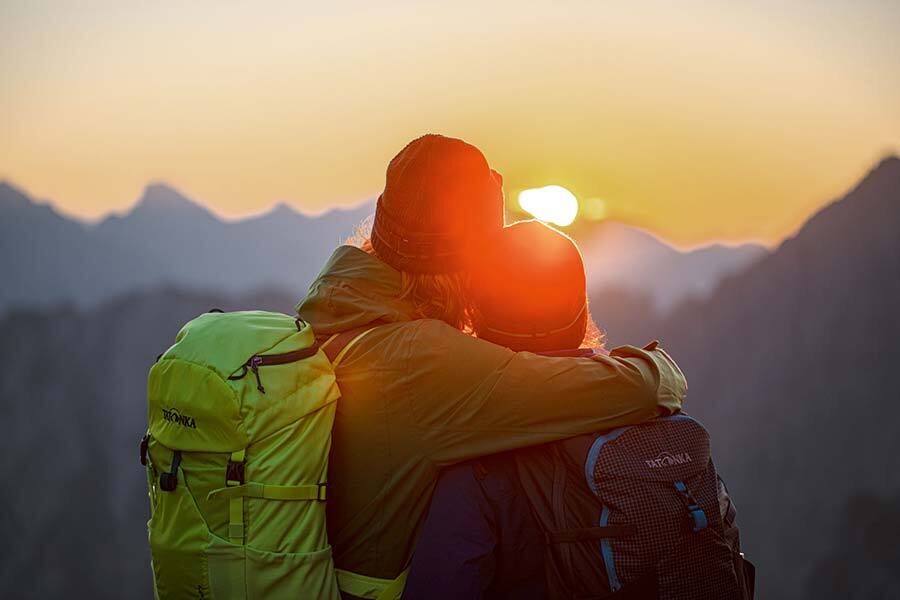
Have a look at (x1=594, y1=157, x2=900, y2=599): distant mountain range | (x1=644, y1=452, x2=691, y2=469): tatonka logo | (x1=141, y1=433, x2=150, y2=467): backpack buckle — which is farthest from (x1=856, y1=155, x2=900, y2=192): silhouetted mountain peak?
(x1=141, y1=433, x2=150, y2=467): backpack buckle

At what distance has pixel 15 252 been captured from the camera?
81.2 feet

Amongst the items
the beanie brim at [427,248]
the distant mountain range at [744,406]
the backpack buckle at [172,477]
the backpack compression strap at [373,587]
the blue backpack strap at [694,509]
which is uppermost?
the beanie brim at [427,248]

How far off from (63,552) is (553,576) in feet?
86.3

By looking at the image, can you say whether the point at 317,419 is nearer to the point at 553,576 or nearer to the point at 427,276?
the point at 427,276

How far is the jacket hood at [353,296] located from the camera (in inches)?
89.4

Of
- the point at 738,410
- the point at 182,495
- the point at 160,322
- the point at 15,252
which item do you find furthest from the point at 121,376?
the point at 182,495

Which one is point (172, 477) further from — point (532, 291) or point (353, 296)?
point (532, 291)

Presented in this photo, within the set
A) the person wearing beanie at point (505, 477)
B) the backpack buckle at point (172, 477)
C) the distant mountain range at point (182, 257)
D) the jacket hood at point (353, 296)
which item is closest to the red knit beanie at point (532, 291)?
the person wearing beanie at point (505, 477)

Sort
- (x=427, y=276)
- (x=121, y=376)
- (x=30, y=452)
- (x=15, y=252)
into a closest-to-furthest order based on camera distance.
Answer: (x=427, y=276) → (x=15, y=252) → (x=30, y=452) → (x=121, y=376)

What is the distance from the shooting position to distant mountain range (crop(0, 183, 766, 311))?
25484 millimetres

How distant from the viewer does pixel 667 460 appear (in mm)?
2057

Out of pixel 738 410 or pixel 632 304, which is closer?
pixel 632 304

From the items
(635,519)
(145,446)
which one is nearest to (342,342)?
(145,446)

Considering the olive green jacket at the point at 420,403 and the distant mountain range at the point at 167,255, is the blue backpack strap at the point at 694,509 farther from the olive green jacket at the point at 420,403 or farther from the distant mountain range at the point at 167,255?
the distant mountain range at the point at 167,255
